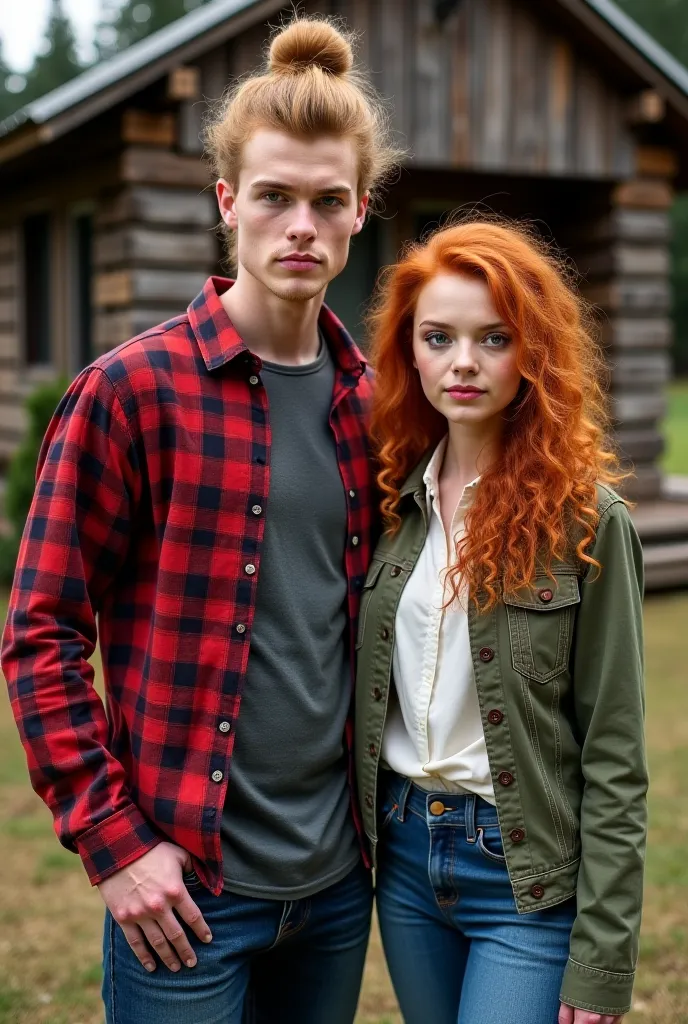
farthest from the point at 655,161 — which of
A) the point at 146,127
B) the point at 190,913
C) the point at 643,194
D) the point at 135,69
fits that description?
the point at 190,913

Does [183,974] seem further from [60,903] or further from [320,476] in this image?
[60,903]

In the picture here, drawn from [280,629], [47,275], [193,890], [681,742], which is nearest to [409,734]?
[280,629]

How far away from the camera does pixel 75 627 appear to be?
6.63 feet

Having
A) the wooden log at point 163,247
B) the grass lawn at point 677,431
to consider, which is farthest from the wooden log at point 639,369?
the wooden log at point 163,247

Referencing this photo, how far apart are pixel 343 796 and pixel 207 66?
20.4 feet

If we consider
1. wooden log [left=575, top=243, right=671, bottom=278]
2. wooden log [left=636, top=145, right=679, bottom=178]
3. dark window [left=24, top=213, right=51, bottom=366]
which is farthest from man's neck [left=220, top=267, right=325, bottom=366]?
dark window [left=24, top=213, right=51, bottom=366]

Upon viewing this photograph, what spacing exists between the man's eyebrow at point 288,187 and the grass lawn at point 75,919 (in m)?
2.43

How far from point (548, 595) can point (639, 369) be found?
25.7 ft

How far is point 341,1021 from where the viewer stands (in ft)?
7.59

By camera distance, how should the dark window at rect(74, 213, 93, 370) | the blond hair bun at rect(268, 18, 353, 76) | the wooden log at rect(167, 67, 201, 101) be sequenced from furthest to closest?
the dark window at rect(74, 213, 93, 370)
the wooden log at rect(167, 67, 201, 101)
the blond hair bun at rect(268, 18, 353, 76)

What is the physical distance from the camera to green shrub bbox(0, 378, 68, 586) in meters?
8.58

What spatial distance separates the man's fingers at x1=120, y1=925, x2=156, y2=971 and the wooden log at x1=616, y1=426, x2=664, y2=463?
26.5 feet

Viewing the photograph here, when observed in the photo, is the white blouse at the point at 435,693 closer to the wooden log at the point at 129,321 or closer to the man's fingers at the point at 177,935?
the man's fingers at the point at 177,935

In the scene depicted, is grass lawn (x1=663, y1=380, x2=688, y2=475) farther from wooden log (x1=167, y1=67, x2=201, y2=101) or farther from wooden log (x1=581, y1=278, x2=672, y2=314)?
wooden log (x1=167, y1=67, x2=201, y2=101)
